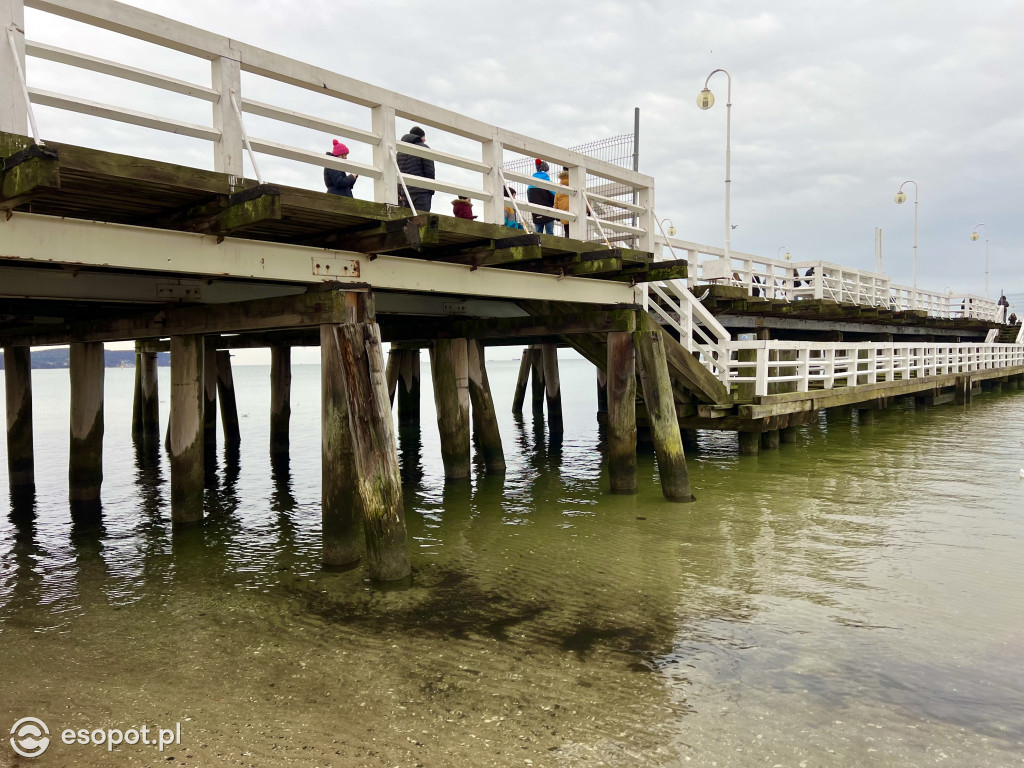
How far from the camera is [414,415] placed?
24.1m

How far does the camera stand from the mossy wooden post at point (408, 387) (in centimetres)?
2334

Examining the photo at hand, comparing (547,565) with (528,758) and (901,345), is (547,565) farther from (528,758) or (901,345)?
(901,345)

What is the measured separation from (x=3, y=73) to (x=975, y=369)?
3294 centimetres

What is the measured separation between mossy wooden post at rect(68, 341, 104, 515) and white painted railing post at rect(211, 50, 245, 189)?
645 centimetres

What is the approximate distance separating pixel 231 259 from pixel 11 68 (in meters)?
2.23

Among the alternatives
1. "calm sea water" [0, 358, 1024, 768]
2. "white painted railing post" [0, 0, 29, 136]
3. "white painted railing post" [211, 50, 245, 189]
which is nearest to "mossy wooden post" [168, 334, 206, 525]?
"calm sea water" [0, 358, 1024, 768]

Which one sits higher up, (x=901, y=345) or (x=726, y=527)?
(x=901, y=345)

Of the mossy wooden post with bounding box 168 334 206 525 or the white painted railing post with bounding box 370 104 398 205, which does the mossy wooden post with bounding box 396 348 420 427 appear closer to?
the mossy wooden post with bounding box 168 334 206 525

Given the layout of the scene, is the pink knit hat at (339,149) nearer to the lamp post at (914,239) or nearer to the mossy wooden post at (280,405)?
the mossy wooden post at (280,405)

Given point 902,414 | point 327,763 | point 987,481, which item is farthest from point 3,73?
point 902,414

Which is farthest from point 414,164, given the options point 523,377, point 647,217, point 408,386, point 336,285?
point 523,377

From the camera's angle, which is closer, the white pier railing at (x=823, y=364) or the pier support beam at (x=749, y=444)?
the white pier railing at (x=823, y=364)

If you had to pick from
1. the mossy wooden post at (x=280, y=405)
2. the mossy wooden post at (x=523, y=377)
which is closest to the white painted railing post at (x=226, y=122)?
the mossy wooden post at (x=280, y=405)

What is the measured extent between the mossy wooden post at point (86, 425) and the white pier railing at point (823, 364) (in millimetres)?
10688
